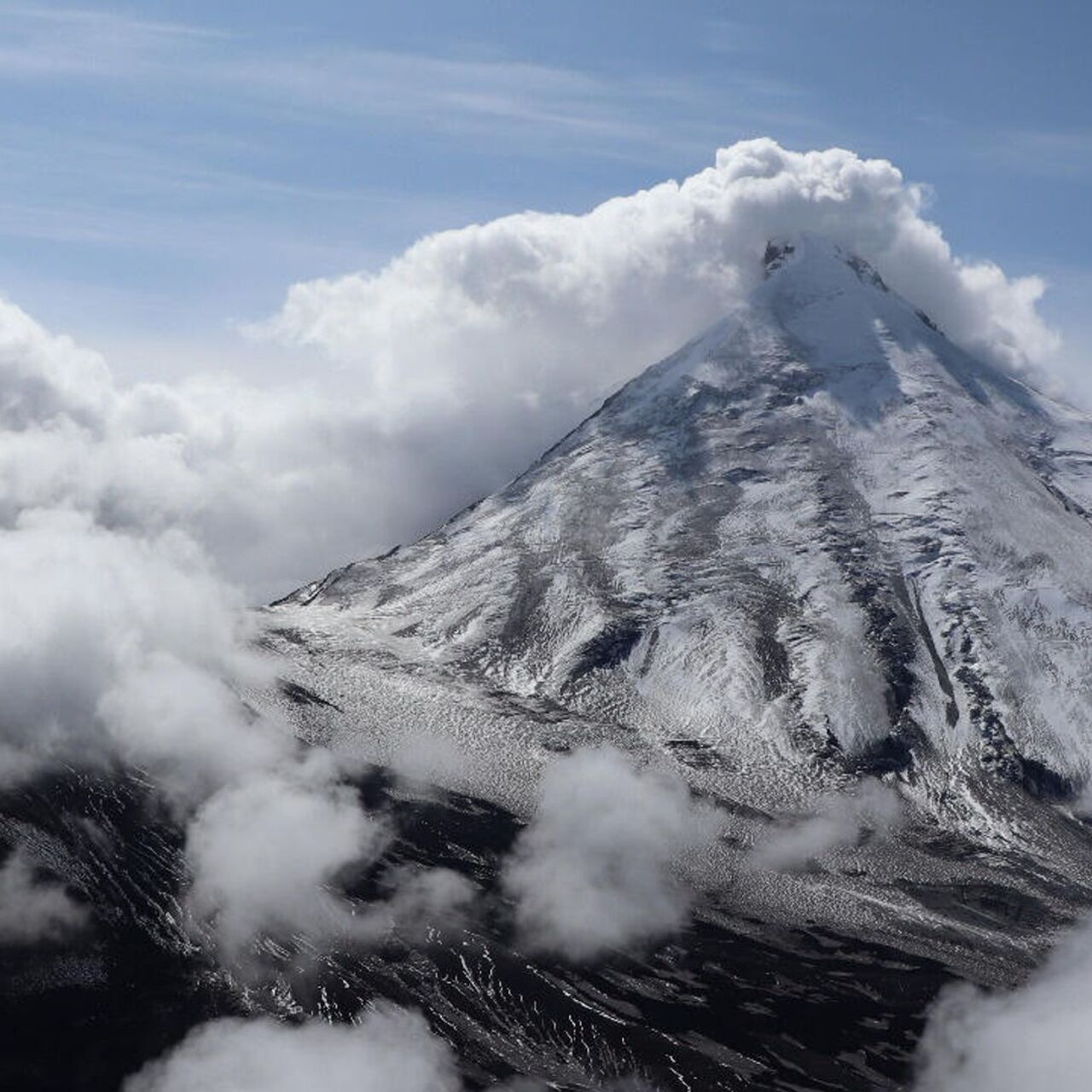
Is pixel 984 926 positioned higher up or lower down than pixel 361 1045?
higher up

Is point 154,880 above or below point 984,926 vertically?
below

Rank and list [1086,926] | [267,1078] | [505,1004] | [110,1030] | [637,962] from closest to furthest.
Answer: [267,1078]
[110,1030]
[505,1004]
[637,962]
[1086,926]

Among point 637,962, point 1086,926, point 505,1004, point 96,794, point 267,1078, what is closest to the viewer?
point 267,1078

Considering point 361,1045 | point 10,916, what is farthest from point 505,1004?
point 10,916

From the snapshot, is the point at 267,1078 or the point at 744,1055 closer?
the point at 267,1078

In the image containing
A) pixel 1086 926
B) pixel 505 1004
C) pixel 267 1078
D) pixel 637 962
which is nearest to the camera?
pixel 267 1078

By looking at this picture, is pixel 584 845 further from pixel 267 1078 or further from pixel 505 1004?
pixel 267 1078

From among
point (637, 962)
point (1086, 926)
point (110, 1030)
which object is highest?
point (1086, 926)

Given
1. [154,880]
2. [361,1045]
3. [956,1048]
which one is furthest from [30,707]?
[956,1048]

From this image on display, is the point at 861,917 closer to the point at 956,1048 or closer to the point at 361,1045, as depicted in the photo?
the point at 956,1048
